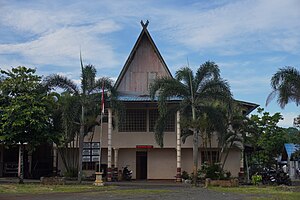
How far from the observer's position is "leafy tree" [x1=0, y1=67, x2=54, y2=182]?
86.2 feet

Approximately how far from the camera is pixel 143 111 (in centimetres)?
3453

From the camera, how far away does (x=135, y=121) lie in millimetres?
34750

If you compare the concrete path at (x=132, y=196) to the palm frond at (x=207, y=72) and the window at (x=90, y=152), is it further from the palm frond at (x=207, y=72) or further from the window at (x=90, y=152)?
the window at (x=90, y=152)

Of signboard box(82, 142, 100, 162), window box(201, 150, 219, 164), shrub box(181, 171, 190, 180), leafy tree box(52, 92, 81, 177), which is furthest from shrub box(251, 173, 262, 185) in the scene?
leafy tree box(52, 92, 81, 177)

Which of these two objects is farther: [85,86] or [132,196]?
[85,86]

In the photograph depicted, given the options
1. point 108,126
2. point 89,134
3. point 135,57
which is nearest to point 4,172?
point 89,134

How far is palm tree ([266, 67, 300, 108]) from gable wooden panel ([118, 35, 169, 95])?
476 inches

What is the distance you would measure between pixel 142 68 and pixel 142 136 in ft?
19.1

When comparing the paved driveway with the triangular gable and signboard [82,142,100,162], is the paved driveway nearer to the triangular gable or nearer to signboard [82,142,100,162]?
signboard [82,142,100,162]

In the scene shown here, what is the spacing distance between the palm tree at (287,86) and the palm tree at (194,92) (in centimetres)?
275

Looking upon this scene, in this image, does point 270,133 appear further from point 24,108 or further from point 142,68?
point 24,108

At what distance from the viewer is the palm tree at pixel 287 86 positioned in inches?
995

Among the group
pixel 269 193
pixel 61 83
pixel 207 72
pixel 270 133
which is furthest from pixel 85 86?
pixel 270 133

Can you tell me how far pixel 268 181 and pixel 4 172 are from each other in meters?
20.9
